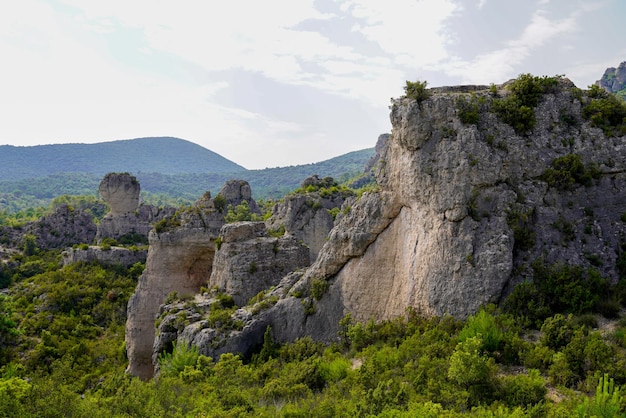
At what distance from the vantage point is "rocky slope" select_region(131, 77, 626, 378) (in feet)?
52.3

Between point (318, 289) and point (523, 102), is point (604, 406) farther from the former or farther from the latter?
point (318, 289)

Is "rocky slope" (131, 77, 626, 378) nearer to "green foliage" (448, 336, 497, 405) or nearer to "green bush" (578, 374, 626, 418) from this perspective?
"green foliage" (448, 336, 497, 405)

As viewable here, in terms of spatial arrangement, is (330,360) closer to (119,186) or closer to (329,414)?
(329,414)

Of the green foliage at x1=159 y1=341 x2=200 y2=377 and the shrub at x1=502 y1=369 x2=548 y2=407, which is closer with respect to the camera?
the shrub at x1=502 y1=369 x2=548 y2=407

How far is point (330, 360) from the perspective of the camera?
17094mm

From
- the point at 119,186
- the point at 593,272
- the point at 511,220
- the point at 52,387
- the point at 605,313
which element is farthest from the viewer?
the point at 119,186

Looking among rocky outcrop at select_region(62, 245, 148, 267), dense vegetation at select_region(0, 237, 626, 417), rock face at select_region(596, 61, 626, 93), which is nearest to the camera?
dense vegetation at select_region(0, 237, 626, 417)

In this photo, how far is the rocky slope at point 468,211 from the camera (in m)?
15.9

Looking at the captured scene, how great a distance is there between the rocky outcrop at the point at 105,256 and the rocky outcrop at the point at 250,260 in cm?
2913

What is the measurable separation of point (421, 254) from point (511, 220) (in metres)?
3.36

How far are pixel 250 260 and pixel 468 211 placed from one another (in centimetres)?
1361

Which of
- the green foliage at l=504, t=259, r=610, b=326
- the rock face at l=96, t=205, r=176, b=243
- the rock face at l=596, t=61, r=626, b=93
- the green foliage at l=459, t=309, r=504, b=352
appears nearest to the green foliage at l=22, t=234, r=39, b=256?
the rock face at l=96, t=205, r=176, b=243

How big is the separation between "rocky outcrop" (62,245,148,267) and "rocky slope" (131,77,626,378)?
3543 cm

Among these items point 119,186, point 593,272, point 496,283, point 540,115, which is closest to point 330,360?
point 496,283
